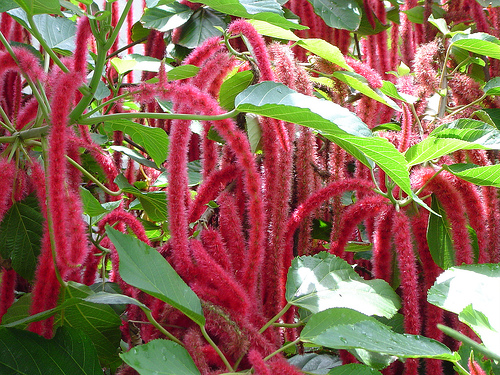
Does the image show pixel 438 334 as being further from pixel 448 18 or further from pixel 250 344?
pixel 448 18

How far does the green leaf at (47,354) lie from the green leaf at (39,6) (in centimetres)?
44

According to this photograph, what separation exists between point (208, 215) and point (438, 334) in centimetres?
43

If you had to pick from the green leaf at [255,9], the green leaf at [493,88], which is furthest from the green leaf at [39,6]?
the green leaf at [493,88]

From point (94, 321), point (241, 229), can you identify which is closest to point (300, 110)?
point (241, 229)

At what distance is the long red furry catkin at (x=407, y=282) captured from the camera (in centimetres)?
75

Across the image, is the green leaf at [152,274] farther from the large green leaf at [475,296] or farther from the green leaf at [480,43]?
the green leaf at [480,43]

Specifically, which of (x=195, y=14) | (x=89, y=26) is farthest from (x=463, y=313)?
(x=195, y=14)

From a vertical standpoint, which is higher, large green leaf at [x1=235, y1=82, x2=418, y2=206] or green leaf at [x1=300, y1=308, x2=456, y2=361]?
large green leaf at [x1=235, y1=82, x2=418, y2=206]

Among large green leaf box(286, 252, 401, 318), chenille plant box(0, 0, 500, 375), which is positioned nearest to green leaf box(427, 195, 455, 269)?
chenille plant box(0, 0, 500, 375)

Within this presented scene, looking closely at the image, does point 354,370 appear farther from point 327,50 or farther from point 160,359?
point 327,50

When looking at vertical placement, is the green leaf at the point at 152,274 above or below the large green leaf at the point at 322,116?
below

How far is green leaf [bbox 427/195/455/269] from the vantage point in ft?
2.77

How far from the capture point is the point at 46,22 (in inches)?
46.1

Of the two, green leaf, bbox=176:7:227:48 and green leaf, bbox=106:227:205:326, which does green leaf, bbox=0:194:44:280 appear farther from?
green leaf, bbox=176:7:227:48
